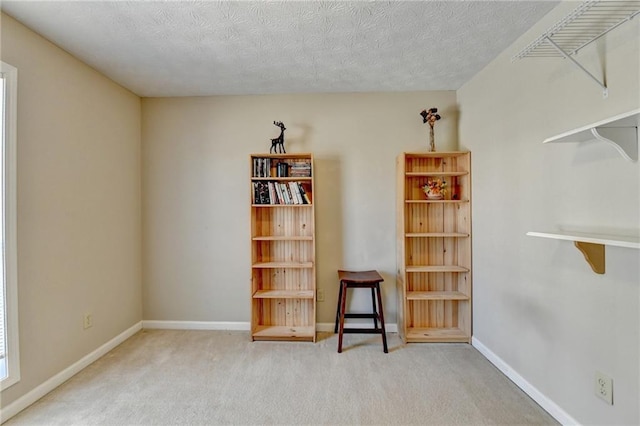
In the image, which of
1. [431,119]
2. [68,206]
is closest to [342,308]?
[431,119]

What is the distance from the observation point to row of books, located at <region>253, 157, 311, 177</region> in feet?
8.91

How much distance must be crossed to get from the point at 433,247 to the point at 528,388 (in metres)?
1.27

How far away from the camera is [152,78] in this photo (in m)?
2.55

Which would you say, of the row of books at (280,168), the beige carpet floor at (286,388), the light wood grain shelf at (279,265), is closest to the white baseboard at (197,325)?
the beige carpet floor at (286,388)

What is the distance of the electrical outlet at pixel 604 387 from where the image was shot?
139cm

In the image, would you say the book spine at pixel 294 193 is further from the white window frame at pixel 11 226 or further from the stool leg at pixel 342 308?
the white window frame at pixel 11 226

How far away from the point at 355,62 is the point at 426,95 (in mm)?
980

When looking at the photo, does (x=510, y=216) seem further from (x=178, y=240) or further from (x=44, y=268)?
(x=44, y=268)

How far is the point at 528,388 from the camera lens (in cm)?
190

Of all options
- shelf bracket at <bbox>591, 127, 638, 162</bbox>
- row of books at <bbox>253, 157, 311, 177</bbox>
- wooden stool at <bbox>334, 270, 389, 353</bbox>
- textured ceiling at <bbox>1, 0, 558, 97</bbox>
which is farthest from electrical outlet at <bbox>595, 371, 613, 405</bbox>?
row of books at <bbox>253, 157, 311, 177</bbox>

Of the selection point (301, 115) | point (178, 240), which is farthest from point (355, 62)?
point (178, 240)

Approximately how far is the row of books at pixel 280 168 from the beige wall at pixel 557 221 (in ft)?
4.98

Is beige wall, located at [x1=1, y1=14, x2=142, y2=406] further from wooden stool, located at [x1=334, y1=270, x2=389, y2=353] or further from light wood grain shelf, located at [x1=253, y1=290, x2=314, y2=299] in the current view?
wooden stool, located at [x1=334, y1=270, x2=389, y2=353]

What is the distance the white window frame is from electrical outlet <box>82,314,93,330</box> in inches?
19.7
